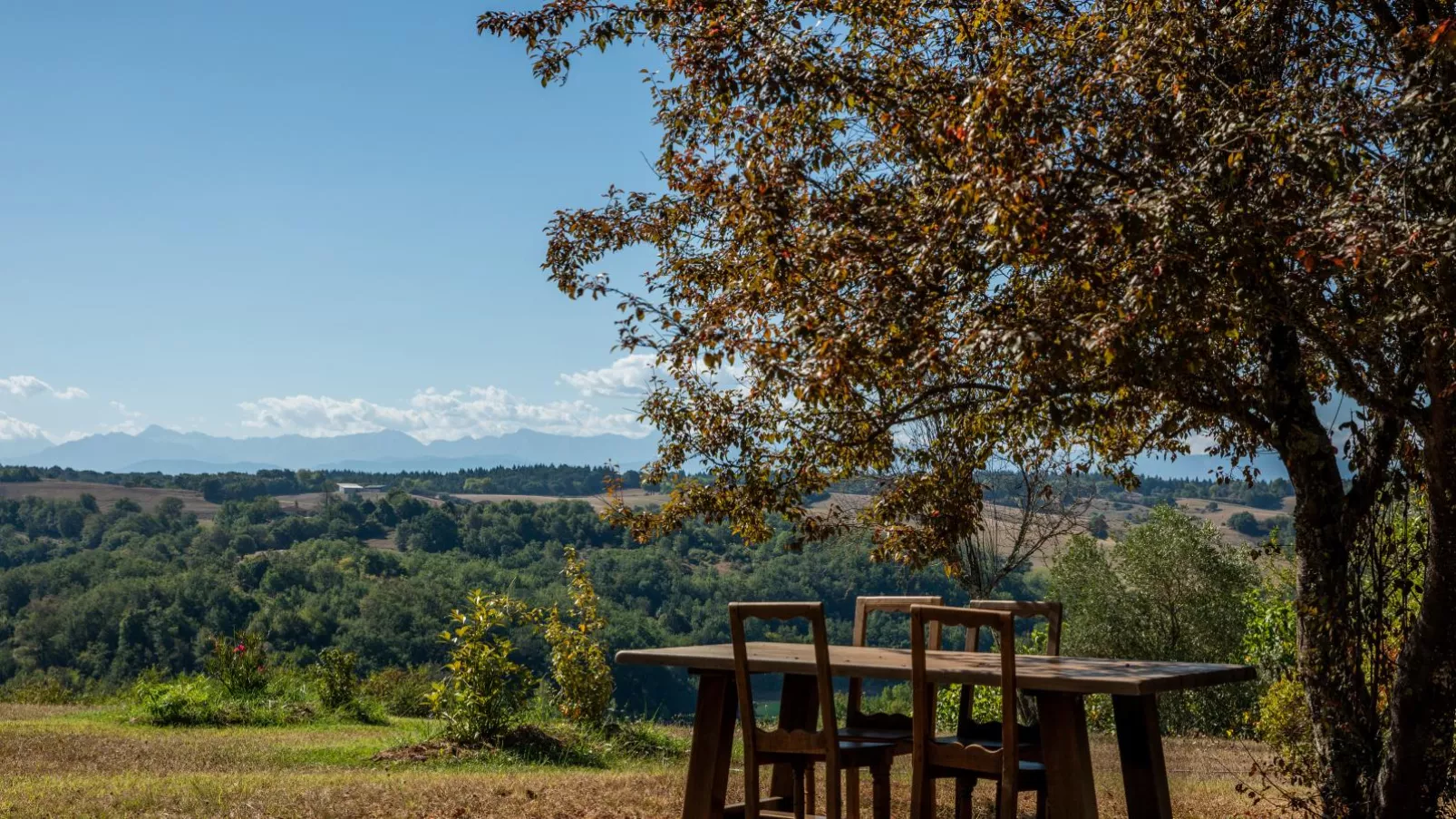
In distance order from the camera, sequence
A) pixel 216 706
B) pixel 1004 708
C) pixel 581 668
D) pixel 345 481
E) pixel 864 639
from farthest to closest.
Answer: pixel 345 481, pixel 216 706, pixel 581 668, pixel 864 639, pixel 1004 708

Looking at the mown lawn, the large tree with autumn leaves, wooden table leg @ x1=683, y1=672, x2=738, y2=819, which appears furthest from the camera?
the mown lawn

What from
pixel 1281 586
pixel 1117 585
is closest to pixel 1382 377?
pixel 1281 586

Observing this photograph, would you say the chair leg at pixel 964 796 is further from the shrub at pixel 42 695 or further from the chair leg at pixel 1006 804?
the shrub at pixel 42 695

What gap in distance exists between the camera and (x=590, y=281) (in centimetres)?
791

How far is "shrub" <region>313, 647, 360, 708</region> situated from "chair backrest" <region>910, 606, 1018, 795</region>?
376 inches

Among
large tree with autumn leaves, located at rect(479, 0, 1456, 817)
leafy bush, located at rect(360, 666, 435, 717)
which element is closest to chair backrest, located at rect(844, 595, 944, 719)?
large tree with autumn leaves, located at rect(479, 0, 1456, 817)

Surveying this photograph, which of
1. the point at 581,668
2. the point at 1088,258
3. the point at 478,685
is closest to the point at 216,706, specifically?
the point at 478,685

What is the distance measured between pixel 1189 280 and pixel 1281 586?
17.2 meters

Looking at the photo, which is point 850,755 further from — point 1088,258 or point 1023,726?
point 1088,258

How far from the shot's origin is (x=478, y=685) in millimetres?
9758

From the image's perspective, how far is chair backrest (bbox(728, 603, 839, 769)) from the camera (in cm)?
477

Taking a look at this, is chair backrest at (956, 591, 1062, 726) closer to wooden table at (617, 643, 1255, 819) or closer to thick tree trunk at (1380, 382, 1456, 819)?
wooden table at (617, 643, 1255, 819)

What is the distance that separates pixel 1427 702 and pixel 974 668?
232 cm

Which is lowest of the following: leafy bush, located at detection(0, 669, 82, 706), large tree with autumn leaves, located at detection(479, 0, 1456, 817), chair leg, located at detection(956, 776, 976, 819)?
leafy bush, located at detection(0, 669, 82, 706)
